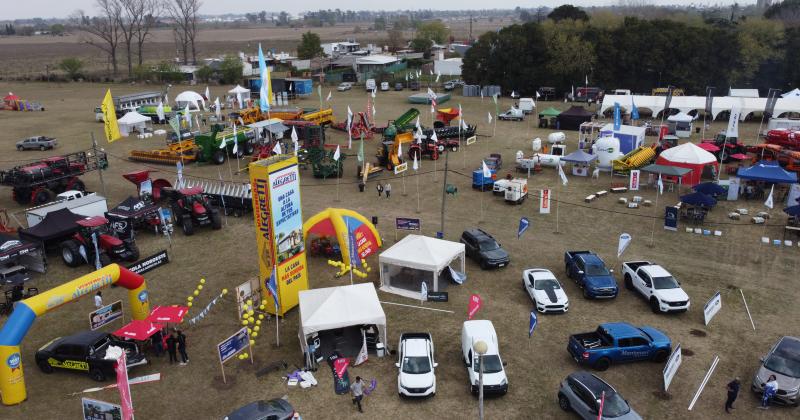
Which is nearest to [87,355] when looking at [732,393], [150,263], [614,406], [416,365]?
[150,263]

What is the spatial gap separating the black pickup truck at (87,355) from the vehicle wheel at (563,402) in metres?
10.2

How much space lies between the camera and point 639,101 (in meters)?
43.6

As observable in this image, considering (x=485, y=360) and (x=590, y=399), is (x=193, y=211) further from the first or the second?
(x=590, y=399)

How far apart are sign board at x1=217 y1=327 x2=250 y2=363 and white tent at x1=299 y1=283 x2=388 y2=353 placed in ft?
4.68

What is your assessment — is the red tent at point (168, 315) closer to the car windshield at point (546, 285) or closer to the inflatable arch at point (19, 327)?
the inflatable arch at point (19, 327)

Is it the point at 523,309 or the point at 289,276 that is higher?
the point at 289,276

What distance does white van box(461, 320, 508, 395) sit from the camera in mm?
12727

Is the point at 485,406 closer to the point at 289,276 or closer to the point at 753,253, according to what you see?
the point at 289,276

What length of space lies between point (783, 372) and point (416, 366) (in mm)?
8191

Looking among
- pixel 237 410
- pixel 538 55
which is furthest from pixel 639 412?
pixel 538 55

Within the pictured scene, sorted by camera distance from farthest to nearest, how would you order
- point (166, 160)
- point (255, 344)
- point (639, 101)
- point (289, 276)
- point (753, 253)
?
point (639, 101)
point (166, 160)
point (753, 253)
point (289, 276)
point (255, 344)

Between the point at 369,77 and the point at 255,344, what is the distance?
57639 millimetres

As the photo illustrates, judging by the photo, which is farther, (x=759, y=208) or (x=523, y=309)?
(x=759, y=208)

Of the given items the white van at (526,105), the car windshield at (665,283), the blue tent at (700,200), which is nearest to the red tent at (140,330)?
the car windshield at (665,283)
